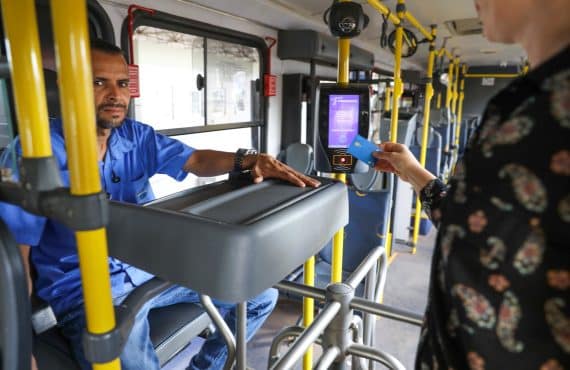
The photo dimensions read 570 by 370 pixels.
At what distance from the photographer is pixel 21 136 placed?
690mm

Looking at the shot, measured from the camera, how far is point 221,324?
58.5 inches

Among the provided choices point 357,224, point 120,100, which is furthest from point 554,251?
point 357,224

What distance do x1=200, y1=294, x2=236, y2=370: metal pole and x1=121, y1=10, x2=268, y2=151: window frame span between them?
1.78 meters

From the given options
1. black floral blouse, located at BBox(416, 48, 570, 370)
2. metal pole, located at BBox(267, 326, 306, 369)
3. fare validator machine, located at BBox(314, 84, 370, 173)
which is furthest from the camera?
fare validator machine, located at BBox(314, 84, 370, 173)

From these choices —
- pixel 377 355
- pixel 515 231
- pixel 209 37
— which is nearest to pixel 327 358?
pixel 377 355

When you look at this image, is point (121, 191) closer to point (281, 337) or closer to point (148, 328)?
point (148, 328)

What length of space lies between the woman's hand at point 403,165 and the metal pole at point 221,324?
74 centimetres

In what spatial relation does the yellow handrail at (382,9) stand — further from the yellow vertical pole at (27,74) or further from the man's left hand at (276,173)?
the yellow vertical pole at (27,74)

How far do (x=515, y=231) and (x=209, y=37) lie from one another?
3.15 metres

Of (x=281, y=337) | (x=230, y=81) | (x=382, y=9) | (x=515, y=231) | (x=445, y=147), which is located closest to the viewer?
(x=515, y=231)

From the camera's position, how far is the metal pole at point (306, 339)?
0.99m

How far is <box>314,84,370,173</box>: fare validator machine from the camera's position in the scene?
1.55 m

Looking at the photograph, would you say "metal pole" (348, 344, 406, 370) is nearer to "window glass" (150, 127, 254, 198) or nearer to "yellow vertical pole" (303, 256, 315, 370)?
"yellow vertical pole" (303, 256, 315, 370)

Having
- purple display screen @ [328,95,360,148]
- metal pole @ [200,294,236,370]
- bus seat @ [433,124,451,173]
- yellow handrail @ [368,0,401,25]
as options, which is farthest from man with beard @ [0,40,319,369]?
bus seat @ [433,124,451,173]
